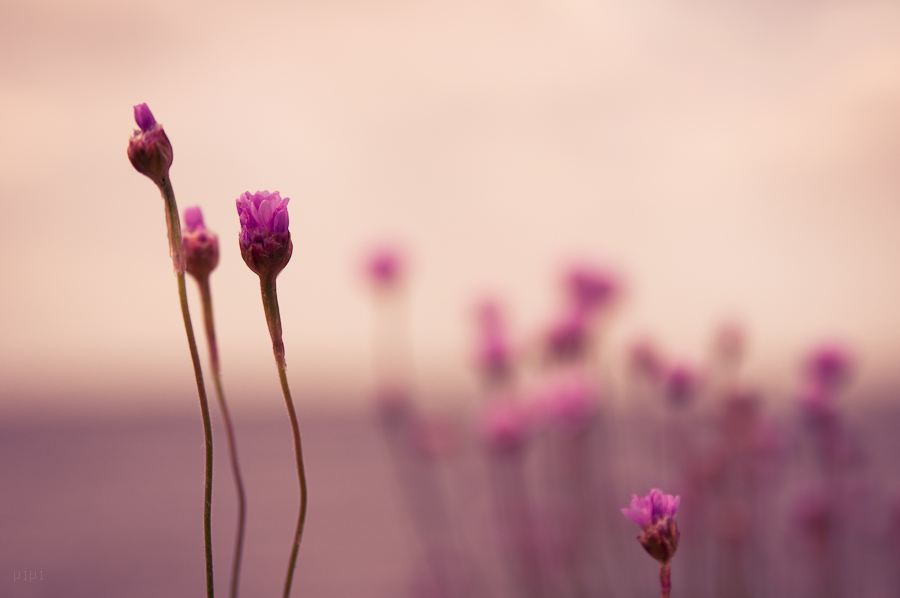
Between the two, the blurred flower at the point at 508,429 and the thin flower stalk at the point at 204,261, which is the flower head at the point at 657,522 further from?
the blurred flower at the point at 508,429

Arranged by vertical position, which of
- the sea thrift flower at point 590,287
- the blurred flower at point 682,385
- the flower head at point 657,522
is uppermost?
the sea thrift flower at point 590,287

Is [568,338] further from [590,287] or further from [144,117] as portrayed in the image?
[144,117]

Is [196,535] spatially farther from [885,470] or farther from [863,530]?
→ [885,470]

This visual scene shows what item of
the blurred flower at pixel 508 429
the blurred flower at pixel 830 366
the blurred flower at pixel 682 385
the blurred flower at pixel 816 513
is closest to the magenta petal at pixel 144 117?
the blurred flower at pixel 508 429

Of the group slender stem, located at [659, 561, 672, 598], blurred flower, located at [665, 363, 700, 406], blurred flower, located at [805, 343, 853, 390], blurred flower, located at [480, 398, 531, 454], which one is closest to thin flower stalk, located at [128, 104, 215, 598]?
slender stem, located at [659, 561, 672, 598]

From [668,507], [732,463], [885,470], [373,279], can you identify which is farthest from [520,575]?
[885,470]

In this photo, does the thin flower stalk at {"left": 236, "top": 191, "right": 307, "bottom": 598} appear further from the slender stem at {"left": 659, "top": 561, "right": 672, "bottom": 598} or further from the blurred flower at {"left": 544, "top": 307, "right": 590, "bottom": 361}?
the blurred flower at {"left": 544, "top": 307, "right": 590, "bottom": 361}

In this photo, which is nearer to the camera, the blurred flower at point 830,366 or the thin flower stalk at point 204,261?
the thin flower stalk at point 204,261

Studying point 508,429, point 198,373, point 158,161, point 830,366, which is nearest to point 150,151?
point 158,161
